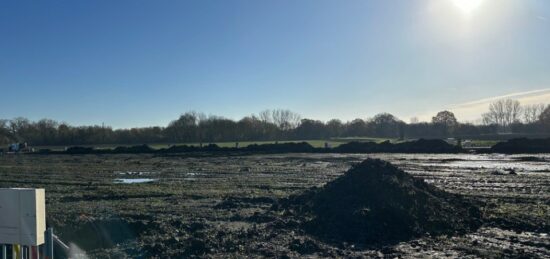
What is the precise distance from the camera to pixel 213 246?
9.13 m

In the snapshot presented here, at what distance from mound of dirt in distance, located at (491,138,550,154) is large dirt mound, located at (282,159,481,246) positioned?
36964 millimetres

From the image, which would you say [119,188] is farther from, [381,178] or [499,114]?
[499,114]

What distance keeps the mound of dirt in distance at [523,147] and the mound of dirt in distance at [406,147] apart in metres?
4.32

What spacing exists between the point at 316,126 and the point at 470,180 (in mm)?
86300

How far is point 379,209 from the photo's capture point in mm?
11078

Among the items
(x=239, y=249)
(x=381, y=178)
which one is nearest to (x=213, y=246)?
(x=239, y=249)

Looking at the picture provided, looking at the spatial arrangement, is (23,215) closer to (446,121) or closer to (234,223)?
(234,223)

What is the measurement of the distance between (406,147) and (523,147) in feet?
39.3

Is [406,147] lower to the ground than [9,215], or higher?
lower

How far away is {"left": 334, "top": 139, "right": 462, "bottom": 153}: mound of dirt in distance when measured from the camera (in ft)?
161

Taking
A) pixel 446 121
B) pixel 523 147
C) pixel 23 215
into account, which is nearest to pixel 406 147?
A: pixel 523 147

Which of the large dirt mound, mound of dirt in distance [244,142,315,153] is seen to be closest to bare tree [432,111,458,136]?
mound of dirt in distance [244,142,315,153]

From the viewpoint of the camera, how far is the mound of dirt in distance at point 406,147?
49.0 metres

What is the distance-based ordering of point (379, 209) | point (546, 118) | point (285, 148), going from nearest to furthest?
point (379, 209) → point (285, 148) → point (546, 118)
